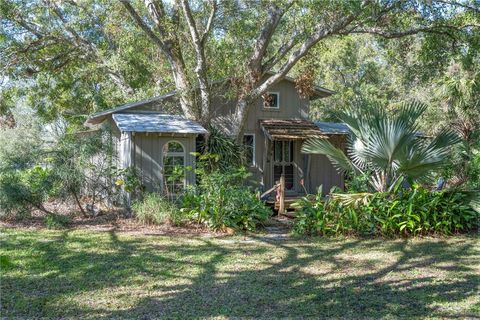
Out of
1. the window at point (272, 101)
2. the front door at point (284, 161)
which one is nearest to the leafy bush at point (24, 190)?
the front door at point (284, 161)

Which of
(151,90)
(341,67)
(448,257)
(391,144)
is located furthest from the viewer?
(341,67)

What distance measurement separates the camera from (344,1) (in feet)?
36.1

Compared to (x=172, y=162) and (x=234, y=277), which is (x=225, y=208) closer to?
(x=172, y=162)

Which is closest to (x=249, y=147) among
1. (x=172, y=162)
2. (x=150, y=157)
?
(x=172, y=162)

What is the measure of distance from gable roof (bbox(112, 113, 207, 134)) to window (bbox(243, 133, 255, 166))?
237cm

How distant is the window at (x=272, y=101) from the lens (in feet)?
51.1

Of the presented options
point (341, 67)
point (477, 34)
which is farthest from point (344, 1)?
point (341, 67)

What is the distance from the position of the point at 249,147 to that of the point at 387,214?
259 inches

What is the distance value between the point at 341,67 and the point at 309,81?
57.7ft

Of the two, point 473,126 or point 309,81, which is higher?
point 309,81

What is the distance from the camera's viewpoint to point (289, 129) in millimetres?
14930

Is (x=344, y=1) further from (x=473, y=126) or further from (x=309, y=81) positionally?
(x=473, y=126)

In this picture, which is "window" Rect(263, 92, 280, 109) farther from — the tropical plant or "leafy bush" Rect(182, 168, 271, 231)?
"leafy bush" Rect(182, 168, 271, 231)

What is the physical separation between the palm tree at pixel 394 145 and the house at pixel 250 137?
3364mm
